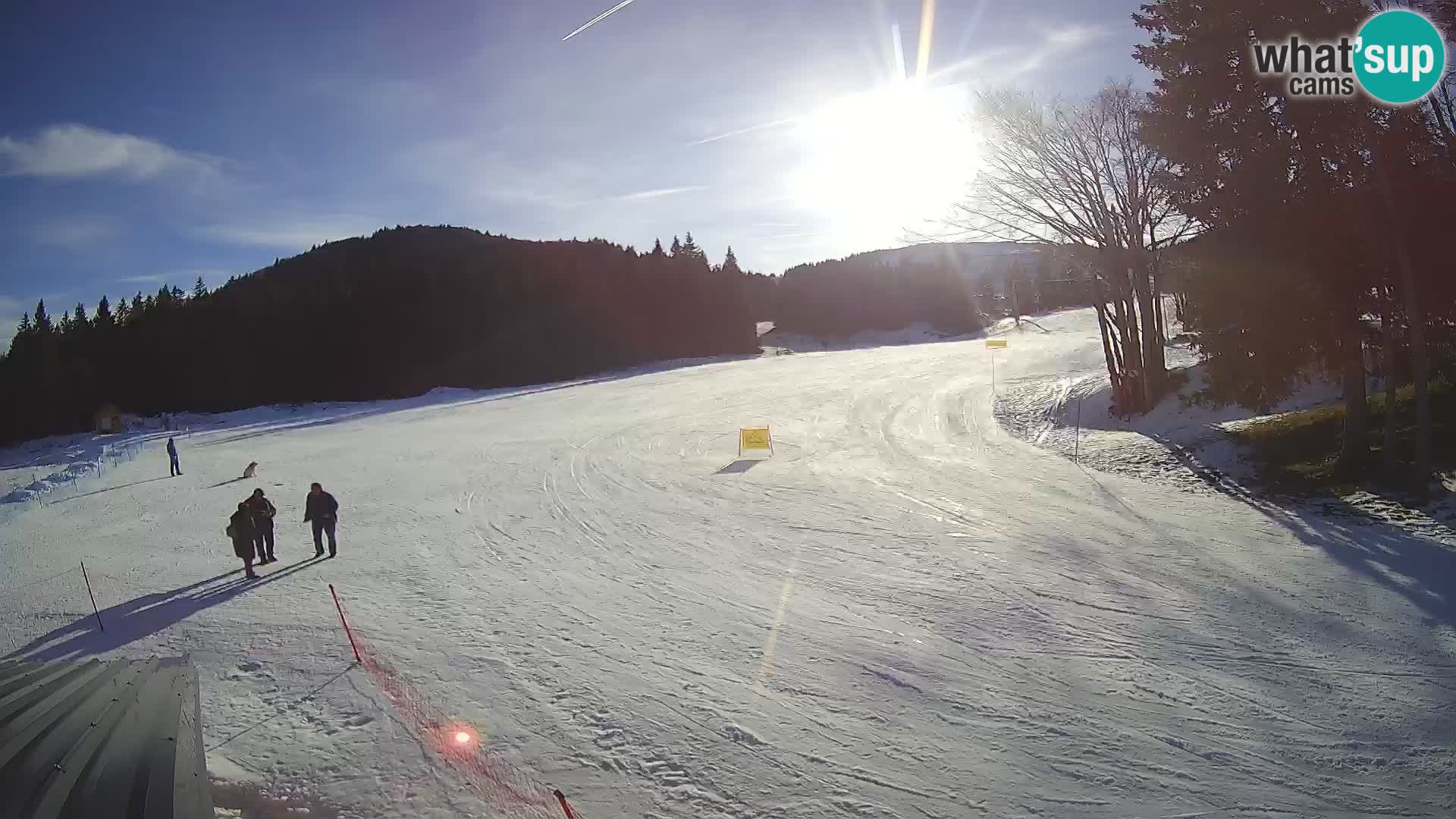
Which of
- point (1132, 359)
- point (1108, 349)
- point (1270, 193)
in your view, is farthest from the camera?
point (1108, 349)

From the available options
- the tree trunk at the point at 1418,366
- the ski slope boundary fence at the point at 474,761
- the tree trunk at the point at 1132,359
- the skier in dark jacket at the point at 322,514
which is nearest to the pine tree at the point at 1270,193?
the tree trunk at the point at 1418,366

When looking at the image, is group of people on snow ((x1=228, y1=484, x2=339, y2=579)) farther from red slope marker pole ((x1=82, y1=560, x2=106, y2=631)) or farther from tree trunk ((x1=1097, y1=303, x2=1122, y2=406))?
tree trunk ((x1=1097, y1=303, x2=1122, y2=406))

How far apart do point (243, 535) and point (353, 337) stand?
6018cm

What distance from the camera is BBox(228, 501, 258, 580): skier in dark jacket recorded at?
12.1 metres

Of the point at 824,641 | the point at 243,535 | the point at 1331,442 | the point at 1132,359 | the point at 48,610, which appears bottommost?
the point at 824,641

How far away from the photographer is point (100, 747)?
15.0 feet

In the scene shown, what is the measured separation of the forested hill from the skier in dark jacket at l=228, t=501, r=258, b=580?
52.7 meters

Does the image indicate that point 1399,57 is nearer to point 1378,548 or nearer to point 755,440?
point 1378,548

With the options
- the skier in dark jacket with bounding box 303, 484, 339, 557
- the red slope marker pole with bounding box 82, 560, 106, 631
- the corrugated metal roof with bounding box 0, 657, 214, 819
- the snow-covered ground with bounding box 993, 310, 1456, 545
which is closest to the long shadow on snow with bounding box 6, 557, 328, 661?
the red slope marker pole with bounding box 82, 560, 106, 631

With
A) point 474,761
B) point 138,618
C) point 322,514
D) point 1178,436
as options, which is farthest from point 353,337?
point 474,761

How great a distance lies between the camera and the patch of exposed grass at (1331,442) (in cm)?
1256

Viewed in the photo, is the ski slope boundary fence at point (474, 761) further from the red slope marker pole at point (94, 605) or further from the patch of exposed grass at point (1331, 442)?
the patch of exposed grass at point (1331, 442)

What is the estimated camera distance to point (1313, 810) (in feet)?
16.8

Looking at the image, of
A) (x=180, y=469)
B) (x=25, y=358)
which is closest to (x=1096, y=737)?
(x=180, y=469)
